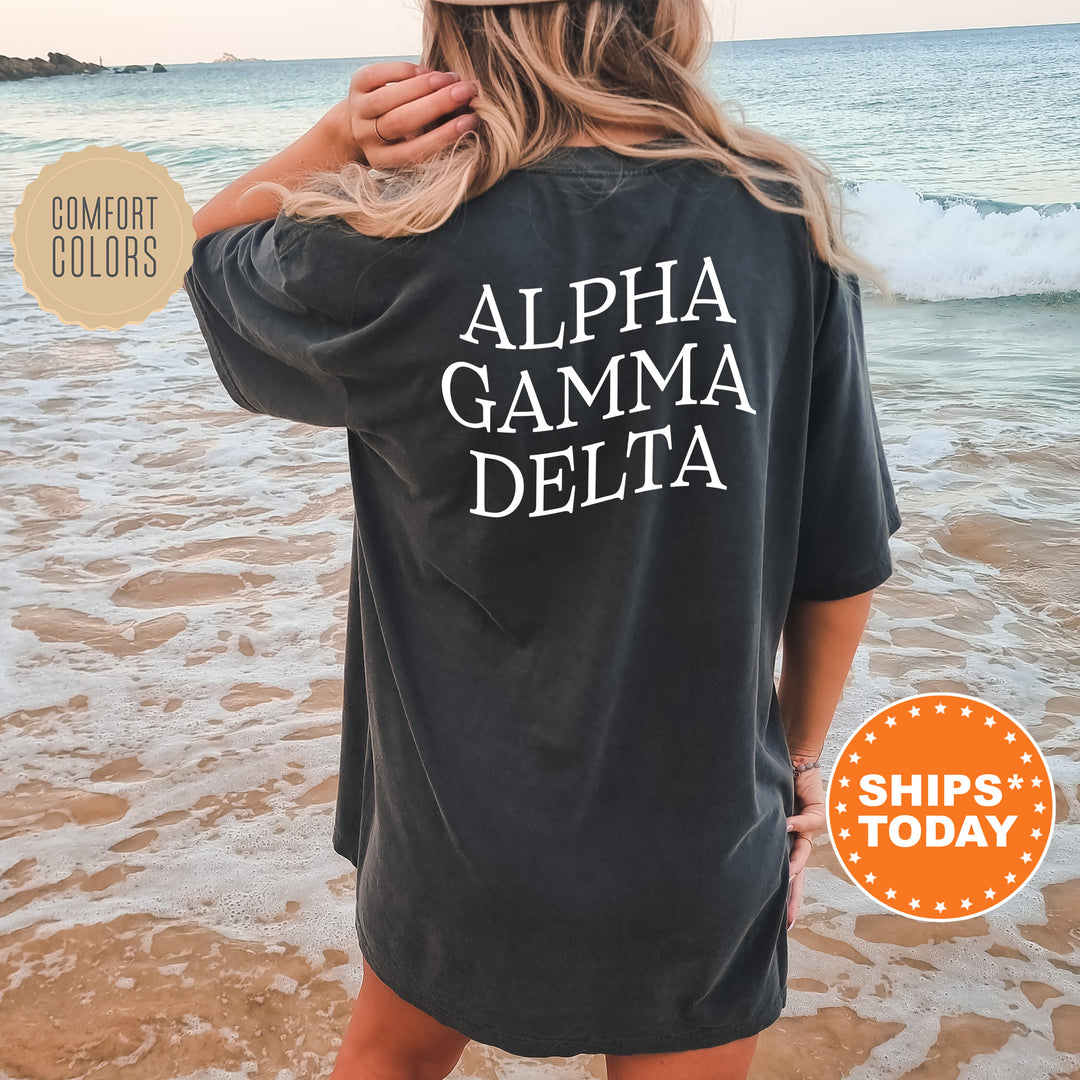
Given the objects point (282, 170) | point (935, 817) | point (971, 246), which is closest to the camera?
point (282, 170)

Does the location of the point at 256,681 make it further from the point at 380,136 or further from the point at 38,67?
the point at 38,67

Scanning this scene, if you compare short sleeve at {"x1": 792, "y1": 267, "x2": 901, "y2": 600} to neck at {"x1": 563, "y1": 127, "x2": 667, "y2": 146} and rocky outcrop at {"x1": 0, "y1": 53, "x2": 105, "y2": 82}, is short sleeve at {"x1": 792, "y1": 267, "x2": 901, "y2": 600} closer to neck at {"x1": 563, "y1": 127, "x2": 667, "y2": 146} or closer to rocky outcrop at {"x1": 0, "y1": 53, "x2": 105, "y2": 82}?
neck at {"x1": 563, "y1": 127, "x2": 667, "y2": 146}

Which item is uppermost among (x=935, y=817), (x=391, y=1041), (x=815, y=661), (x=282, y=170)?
(x=282, y=170)

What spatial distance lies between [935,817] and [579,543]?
1.81 metres

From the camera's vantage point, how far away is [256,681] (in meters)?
3.60

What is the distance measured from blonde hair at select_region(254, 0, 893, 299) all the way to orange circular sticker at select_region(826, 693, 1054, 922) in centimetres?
181

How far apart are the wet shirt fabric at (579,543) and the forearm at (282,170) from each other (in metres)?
0.07

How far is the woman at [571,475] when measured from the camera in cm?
95

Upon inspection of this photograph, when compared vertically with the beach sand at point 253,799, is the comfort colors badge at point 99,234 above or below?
above

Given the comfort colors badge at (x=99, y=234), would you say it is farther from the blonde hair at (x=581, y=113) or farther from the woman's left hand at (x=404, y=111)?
the blonde hair at (x=581, y=113)

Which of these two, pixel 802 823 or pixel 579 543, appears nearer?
pixel 579 543

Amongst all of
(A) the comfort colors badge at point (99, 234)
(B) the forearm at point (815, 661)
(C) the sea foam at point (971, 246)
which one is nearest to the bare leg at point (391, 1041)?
(B) the forearm at point (815, 661)

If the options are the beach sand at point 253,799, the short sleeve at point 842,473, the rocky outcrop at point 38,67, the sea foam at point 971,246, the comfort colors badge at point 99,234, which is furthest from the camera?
the rocky outcrop at point 38,67

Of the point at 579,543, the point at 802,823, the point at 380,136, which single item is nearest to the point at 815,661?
the point at 802,823
